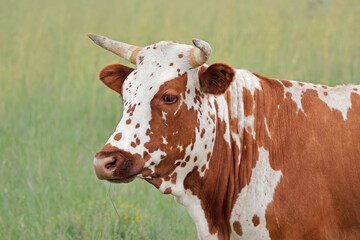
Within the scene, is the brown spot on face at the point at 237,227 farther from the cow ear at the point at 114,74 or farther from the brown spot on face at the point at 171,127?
the cow ear at the point at 114,74

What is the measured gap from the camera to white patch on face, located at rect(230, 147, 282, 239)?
12.4 feet

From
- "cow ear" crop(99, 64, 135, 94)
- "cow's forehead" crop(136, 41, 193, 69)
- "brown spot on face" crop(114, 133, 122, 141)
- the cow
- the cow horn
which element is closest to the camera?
"brown spot on face" crop(114, 133, 122, 141)

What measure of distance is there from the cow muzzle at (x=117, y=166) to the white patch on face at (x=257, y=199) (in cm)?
74

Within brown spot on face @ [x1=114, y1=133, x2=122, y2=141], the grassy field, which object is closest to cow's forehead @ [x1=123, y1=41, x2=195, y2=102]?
brown spot on face @ [x1=114, y1=133, x2=122, y2=141]

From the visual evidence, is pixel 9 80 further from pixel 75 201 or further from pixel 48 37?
pixel 75 201

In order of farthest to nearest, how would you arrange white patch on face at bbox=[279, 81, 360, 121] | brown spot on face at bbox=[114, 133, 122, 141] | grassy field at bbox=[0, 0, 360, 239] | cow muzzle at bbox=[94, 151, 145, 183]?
grassy field at bbox=[0, 0, 360, 239]
white patch on face at bbox=[279, 81, 360, 121]
brown spot on face at bbox=[114, 133, 122, 141]
cow muzzle at bbox=[94, 151, 145, 183]

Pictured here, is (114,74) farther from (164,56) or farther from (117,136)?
(117,136)

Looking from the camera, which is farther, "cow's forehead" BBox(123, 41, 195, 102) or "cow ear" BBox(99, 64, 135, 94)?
"cow ear" BBox(99, 64, 135, 94)

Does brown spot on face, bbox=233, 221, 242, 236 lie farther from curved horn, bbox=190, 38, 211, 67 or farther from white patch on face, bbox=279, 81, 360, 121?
curved horn, bbox=190, 38, 211, 67

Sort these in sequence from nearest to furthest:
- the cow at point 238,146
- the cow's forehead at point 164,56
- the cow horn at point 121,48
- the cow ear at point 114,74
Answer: the cow at point 238,146 < the cow's forehead at point 164,56 < the cow horn at point 121,48 < the cow ear at point 114,74

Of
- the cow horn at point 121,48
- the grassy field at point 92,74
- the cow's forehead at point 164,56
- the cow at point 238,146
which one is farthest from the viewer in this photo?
the grassy field at point 92,74

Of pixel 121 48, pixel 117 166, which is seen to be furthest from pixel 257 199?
pixel 121 48

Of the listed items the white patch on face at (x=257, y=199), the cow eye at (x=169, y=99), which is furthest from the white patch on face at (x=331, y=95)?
the cow eye at (x=169, y=99)

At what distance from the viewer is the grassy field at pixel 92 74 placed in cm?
561
